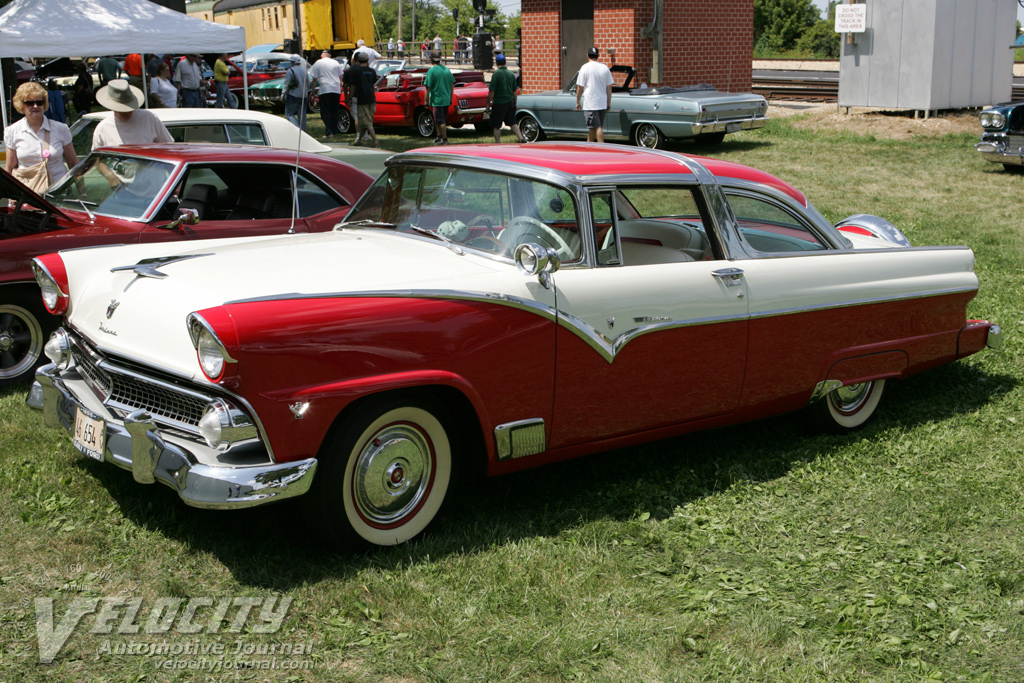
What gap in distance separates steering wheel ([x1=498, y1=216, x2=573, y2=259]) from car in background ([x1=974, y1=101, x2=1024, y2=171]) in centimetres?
1231

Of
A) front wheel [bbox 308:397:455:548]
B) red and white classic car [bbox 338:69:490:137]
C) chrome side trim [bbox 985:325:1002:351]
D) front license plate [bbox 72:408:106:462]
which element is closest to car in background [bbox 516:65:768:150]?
red and white classic car [bbox 338:69:490:137]

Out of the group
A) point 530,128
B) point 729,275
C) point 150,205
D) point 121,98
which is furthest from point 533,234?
point 530,128

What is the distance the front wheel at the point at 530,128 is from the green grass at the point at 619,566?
13.7m

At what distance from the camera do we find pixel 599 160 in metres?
4.57

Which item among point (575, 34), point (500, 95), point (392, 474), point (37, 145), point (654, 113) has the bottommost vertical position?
point (392, 474)

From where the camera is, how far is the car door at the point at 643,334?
4.16m

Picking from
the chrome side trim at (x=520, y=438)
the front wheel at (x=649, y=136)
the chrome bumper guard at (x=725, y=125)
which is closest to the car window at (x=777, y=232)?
the chrome side trim at (x=520, y=438)

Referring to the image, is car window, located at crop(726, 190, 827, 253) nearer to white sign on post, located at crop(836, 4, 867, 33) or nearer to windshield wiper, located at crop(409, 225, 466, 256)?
windshield wiper, located at crop(409, 225, 466, 256)

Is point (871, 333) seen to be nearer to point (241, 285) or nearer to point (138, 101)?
point (241, 285)

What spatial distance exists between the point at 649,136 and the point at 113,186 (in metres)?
11.3

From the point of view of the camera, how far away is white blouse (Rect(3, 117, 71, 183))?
7.77 metres

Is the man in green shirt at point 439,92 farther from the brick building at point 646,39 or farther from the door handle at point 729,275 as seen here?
the door handle at point 729,275

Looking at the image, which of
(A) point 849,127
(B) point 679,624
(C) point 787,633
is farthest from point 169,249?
(A) point 849,127

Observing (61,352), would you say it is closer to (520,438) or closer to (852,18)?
(520,438)
